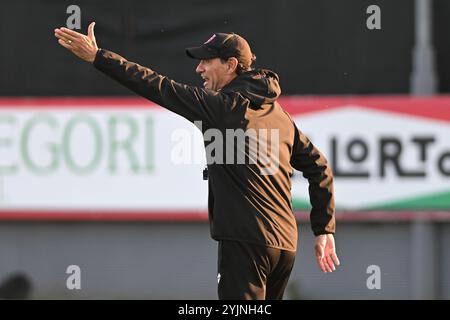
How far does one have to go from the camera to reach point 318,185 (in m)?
5.07

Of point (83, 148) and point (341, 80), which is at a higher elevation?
point (341, 80)

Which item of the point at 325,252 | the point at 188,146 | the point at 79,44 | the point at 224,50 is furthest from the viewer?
the point at 188,146

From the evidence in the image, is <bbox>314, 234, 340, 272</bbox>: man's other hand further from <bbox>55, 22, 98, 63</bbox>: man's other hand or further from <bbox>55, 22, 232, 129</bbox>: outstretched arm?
<bbox>55, 22, 98, 63</bbox>: man's other hand

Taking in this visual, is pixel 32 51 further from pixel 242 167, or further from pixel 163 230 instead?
pixel 242 167

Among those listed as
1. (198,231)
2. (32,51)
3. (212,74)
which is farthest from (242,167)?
(32,51)

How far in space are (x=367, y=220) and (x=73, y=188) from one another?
8.64ft

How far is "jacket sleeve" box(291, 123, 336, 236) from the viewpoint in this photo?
16.5 feet

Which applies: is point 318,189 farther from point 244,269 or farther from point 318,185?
point 244,269

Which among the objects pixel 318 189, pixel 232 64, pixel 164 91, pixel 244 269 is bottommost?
pixel 244 269

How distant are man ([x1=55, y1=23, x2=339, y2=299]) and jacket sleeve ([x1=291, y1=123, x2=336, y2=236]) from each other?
0.16 meters

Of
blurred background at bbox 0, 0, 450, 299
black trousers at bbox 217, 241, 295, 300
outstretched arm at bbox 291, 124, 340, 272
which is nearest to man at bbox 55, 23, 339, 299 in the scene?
black trousers at bbox 217, 241, 295, 300

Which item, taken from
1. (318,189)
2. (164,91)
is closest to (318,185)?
(318,189)

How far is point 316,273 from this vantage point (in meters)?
8.23

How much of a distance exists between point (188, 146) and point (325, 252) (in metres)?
3.41
